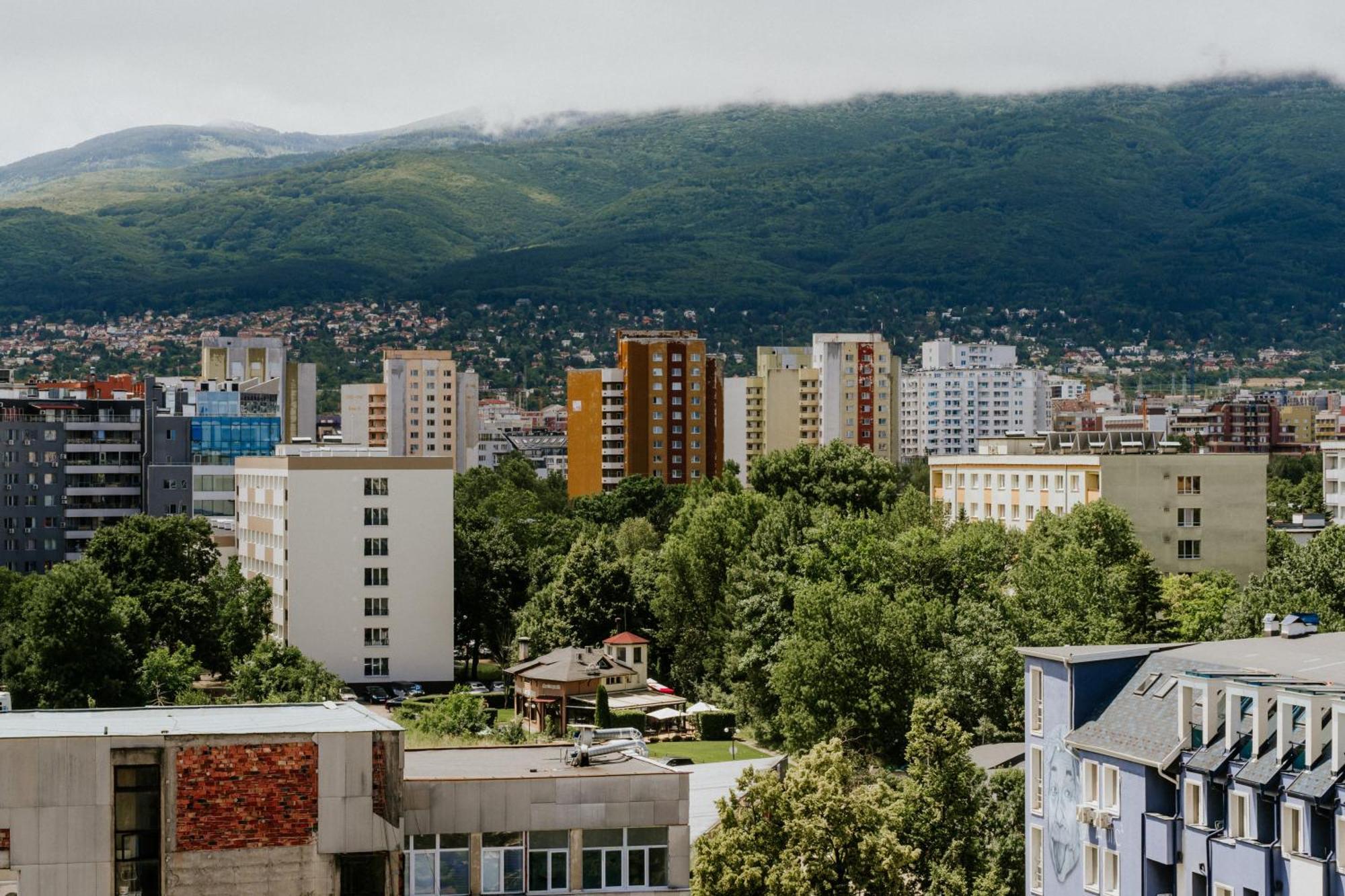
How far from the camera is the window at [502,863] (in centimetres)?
2169

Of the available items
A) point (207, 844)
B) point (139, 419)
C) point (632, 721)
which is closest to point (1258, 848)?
point (207, 844)

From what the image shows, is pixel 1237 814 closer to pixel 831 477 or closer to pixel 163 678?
pixel 163 678

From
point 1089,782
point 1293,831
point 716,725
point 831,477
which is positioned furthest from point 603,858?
point 831,477

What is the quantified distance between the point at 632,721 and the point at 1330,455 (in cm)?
5541

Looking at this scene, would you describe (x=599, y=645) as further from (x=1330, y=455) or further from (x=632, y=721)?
(x=1330, y=455)

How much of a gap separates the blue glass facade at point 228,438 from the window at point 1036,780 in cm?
8227

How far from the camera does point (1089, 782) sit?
3753 centimetres

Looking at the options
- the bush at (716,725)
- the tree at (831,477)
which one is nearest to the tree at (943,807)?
the bush at (716,725)

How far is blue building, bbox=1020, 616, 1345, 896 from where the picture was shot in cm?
3139

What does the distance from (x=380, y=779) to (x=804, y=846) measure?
15.2 m

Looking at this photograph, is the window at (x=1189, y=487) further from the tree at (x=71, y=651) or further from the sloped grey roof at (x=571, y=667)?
the tree at (x=71, y=651)

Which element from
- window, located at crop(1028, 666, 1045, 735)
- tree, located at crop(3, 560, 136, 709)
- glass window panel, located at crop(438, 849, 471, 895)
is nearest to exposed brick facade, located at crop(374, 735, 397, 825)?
glass window panel, located at crop(438, 849, 471, 895)

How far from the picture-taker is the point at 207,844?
19.9 m

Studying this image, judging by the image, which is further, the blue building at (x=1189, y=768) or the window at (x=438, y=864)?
the blue building at (x=1189, y=768)
